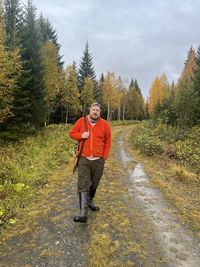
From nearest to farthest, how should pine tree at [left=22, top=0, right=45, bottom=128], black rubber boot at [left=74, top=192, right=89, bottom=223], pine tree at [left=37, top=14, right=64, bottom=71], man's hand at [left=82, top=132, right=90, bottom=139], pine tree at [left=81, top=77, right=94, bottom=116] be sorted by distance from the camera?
black rubber boot at [left=74, top=192, right=89, bottom=223]
man's hand at [left=82, top=132, right=90, bottom=139]
pine tree at [left=22, top=0, right=45, bottom=128]
pine tree at [left=37, top=14, right=64, bottom=71]
pine tree at [left=81, top=77, right=94, bottom=116]

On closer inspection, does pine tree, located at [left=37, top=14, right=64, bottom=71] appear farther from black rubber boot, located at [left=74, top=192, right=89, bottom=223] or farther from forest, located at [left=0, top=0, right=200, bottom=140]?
black rubber boot, located at [left=74, top=192, right=89, bottom=223]

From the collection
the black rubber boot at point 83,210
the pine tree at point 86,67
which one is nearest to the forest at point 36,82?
the pine tree at point 86,67

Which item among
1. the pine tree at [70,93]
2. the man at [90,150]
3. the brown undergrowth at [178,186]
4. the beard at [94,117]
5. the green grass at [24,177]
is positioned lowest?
the brown undergrowth at [178,186]

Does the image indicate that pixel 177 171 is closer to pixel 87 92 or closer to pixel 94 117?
pixel 94 117

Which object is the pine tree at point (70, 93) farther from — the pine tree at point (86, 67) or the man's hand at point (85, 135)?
the man's hand at point (85, 135)

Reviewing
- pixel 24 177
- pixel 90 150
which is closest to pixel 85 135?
Answer: pixel 90 150

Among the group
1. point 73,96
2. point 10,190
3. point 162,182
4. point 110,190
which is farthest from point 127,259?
point 73,96

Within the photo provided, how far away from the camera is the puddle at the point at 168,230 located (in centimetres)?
496

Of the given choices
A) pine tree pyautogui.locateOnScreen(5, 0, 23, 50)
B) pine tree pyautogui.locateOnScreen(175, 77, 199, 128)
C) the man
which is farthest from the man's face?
pine tree pyautogui.locateOnScreen(175, 77, 199, 128)

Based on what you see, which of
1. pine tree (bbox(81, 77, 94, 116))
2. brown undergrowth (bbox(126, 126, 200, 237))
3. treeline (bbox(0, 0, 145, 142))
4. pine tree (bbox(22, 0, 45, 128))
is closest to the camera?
brown undergrowth (bbox(126, 126, 200, 237))

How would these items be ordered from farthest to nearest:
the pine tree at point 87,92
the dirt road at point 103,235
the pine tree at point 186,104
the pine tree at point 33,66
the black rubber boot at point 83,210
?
the pine tree at point 87,92, the pine tree at point 186,104, the pine tree at point 33,66, the black rubber boot at point 83,210, the dirt road at point 103,235

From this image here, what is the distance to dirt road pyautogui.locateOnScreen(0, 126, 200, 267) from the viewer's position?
4.87 m

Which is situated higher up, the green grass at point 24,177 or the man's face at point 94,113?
the man's face at point 94,113

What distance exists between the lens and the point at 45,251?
16.8ft
